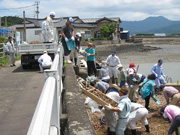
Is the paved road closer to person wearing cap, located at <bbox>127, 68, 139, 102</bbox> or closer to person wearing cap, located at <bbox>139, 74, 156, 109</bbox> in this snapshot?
person wearing cap, located at <bbox>127, 68, 139, 102</bbox>

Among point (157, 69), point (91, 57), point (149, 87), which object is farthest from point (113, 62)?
point (149, 87)

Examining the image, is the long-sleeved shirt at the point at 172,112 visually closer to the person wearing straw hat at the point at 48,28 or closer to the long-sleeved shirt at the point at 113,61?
the long-sleeved shirt at the point at 113,61

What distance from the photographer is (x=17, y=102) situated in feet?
17.5

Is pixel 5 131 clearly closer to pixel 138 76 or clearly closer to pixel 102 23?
pixel 138 76

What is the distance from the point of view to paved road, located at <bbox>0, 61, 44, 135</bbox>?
12.6 feet

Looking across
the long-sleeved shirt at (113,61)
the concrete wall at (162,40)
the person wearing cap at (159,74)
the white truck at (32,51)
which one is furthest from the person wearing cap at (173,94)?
the concrete wall at (162,40)

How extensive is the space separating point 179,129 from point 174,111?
45 centimetres

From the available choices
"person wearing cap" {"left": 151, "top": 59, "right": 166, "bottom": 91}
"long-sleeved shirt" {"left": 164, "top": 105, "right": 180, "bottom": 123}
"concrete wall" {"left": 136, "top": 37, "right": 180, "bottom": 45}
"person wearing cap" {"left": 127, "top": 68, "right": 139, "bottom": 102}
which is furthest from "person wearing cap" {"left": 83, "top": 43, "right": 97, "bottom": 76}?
"concrete wall" {"left": 136, "top": 37, "right": 180, "bottom": 45}

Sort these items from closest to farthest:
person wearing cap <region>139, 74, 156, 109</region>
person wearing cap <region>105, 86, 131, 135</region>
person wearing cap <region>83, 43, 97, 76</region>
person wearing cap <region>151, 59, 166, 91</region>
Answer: person wearing cap <region>105, 86, 131, 135</region>
person wearing cap <region>139, 74, 156, 109</region>
person wearing cap <region>83, 43, 97, 76</region>
person wearing cap <region>151, 59, 166, 91</region>

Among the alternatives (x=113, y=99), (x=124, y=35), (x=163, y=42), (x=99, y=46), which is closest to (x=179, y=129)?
(x=113, y=99)

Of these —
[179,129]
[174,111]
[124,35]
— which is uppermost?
[124,35]

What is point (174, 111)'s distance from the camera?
17.5 ft

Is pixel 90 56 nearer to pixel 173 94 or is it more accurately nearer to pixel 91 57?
pixel 91 57

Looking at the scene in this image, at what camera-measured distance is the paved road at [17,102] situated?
384 cm
